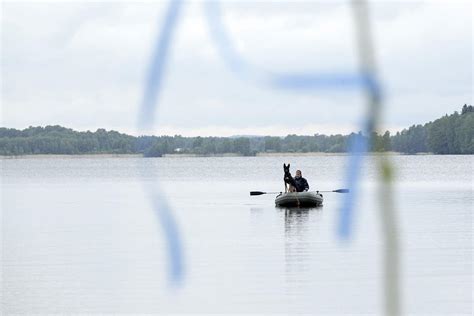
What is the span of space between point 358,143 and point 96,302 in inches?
585

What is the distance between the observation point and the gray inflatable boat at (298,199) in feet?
124

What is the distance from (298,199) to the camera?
3822 centimetres

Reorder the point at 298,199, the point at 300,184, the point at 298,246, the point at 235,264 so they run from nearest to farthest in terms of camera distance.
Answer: the point at 235,264 → the point at 298,246 → the point at 300,184 → the point at 298,199

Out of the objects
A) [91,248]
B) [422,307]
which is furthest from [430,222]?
[422,307]

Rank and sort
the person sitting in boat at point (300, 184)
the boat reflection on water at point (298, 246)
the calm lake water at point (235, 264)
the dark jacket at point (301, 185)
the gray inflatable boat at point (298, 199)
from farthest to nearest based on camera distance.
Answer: the gray inflatable boat at point (298, 199) → the dark jacket at point (301, 185) → the person sitting in boat at point (300, 184) → the boat reflection on water at point (298, 246) → the calm lake water at point (235, 264)

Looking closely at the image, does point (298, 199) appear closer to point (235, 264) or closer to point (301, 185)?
point (301, 185)

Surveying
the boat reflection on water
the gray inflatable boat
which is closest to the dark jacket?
the gray inflatable boat

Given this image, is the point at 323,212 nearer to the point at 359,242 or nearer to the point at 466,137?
the point at 359,242

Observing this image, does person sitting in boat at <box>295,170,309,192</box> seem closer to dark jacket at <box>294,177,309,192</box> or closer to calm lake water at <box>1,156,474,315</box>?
dark jacket at <box>294,177,309,192</box>

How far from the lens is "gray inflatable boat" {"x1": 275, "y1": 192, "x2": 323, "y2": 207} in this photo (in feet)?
124

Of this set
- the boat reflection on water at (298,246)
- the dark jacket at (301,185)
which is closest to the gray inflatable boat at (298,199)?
the dark jacket at (301,185)

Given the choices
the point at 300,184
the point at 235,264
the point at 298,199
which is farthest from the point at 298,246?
the point at 298,199

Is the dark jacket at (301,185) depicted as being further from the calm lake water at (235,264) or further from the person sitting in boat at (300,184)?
the calm lake water at (235,264)

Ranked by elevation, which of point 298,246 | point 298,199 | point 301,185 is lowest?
point 298,246
